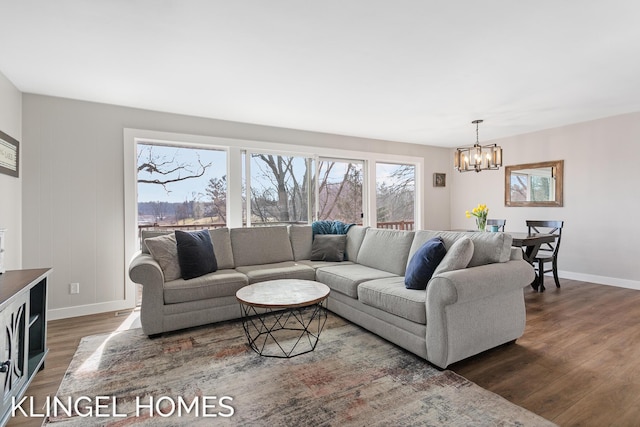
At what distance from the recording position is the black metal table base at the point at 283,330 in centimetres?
259

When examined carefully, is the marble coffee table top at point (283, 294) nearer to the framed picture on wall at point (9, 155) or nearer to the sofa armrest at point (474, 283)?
the sofa armrest at point (474, 283)

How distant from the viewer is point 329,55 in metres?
2.63

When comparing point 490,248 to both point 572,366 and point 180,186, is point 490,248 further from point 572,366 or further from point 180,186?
point 180,186

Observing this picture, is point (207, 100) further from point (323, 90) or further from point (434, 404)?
point (434, 404)

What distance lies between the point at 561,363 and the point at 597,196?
353 centimetres

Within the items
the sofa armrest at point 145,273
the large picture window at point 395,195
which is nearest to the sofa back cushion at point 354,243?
the large picture window at point 395,195

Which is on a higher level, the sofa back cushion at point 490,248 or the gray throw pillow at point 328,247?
the sofa back cushion at point 490,248

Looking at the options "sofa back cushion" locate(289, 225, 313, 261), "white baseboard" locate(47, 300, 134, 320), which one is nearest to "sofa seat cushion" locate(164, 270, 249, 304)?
"sofa back cushion" locate(289, 225, 313, 261)

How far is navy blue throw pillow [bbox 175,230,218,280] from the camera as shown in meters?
3.15

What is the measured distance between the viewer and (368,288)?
2.79m

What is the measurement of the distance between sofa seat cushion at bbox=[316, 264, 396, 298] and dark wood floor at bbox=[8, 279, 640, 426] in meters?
1.05

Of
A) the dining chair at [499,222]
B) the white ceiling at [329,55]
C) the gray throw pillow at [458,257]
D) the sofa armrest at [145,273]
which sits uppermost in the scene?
the white ceiling at [329,55]

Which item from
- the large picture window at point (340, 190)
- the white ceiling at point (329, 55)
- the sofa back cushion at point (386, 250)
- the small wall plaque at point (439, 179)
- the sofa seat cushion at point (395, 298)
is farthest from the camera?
the small wall plaque at point (439, 179)

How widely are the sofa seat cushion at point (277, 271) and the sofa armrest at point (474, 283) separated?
165 cm
